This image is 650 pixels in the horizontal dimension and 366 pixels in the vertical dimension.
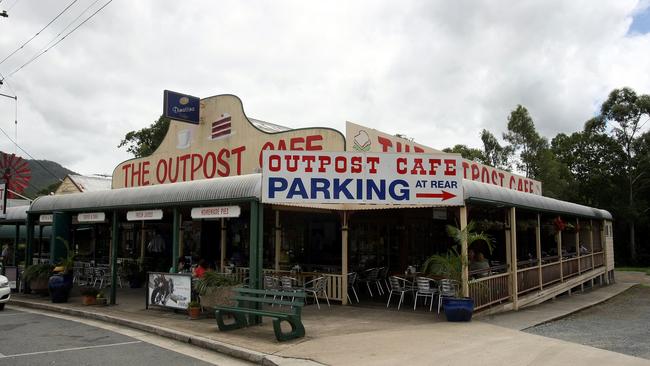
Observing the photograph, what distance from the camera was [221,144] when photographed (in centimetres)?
1620

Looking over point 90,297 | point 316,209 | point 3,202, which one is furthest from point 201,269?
point 3,202

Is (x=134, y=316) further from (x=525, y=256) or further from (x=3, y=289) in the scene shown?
A: (x=525, y=256)

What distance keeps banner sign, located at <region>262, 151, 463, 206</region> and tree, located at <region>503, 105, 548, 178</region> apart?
2930 cm

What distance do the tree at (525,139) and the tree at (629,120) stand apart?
16.4ft

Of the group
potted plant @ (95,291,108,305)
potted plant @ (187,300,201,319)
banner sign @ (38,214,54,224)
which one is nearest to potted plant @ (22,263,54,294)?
banner sign @ (38,214,54,224)

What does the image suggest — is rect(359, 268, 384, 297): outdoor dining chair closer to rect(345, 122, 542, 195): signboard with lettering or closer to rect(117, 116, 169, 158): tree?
rect(345, 122, 542, 195): signboard with lettering

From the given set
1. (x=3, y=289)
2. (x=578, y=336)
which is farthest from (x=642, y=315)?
(x=3, y=289)

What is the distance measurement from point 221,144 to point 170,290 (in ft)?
18.8

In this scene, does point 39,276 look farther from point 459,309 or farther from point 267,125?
point 459,309

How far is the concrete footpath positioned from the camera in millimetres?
7273

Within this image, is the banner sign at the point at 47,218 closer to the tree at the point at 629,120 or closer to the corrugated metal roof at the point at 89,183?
the corrugated metal roof at the point at 89,183

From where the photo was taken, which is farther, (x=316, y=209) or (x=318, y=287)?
(x=316, y=209)

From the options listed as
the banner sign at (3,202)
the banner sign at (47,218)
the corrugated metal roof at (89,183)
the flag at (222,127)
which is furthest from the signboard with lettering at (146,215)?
the corrugated metal roof at (89,183)

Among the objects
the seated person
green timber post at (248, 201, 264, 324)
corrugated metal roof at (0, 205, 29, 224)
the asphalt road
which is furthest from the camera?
corrugated metal roof at (0, 205, 29, 224)
